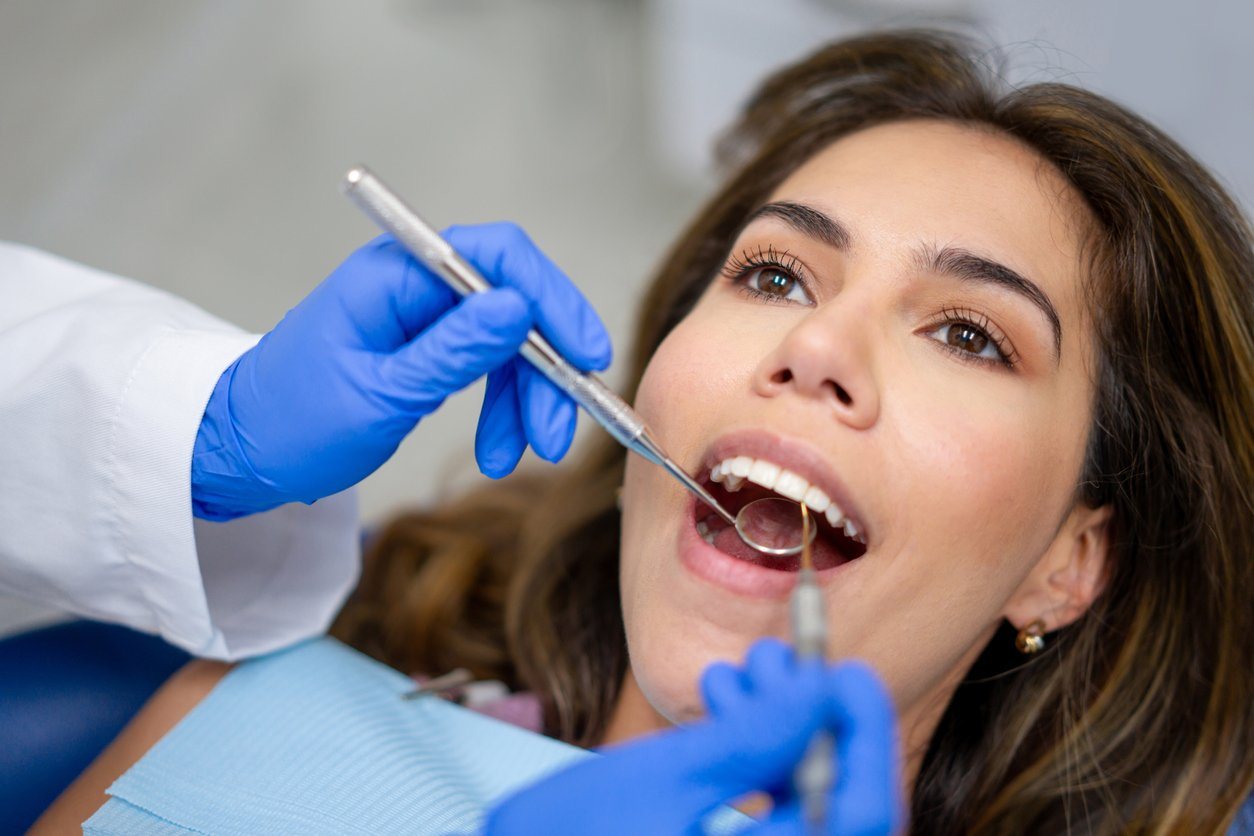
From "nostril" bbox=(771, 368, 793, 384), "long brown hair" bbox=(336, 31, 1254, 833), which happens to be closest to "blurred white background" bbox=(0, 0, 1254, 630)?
"long brown hair" bbox=(336, 31, 1254, 833)

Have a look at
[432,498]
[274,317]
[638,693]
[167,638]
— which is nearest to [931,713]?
[638,693]

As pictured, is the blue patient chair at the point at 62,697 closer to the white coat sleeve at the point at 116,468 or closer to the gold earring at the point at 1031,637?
the white coat sleeve at the point at 116,468

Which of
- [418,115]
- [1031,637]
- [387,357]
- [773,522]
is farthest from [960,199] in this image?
[418,115]

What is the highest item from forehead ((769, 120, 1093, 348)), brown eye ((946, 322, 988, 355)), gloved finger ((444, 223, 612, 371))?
forehead ((769, 120, 1093, 348))

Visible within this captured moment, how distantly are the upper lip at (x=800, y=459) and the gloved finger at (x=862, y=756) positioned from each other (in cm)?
29

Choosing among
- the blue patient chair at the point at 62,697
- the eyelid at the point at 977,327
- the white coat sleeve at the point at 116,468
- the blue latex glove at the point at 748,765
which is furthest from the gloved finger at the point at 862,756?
the blue patient chair at the point at 62,697

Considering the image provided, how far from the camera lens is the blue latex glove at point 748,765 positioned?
758 millimetres

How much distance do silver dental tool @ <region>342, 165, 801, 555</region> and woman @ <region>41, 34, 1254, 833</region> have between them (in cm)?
9

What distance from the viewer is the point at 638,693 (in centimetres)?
133

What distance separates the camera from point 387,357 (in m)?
1.07

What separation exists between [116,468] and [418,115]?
2.06 m

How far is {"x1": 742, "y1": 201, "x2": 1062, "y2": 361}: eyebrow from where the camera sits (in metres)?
1.15

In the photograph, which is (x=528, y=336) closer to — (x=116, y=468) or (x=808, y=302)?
(x=808, y=302)

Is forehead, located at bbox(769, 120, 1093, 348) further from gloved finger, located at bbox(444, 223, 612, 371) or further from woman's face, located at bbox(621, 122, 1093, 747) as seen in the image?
gloved finger, located at bbox(444, 223, 612, 371)
